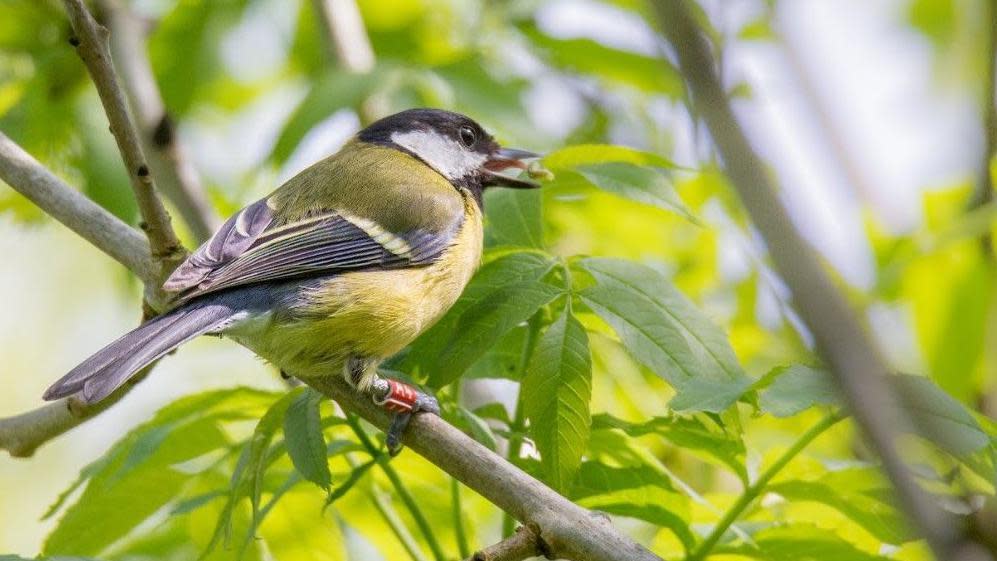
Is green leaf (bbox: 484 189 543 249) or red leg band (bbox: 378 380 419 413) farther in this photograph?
green leaf (bbox: 484 189 543 249)

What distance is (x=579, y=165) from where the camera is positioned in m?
2.85

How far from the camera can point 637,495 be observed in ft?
8.18

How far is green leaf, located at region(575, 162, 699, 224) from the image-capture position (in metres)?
2.70

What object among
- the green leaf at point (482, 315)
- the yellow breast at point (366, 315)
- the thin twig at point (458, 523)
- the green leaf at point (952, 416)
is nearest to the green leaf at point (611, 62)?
the yellow breast at point (366, 315)

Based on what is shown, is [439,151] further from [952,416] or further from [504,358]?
[952,416]

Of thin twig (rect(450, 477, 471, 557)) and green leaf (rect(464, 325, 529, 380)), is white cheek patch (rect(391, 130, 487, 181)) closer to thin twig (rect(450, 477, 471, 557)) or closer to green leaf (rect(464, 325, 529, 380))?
green leaf (rect(464, 325, 529, 380))

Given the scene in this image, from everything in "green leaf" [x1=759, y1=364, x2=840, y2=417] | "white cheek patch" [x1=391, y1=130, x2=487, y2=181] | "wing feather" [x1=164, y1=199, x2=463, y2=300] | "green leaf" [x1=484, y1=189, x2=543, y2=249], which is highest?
"white cheek patch" [x1=391, y1=130, x2=487, y2=181]

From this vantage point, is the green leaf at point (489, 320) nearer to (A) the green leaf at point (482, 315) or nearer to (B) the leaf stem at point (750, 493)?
(A) the green leaf at point (482, 315)

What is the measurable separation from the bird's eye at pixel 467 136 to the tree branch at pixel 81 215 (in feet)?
5.00

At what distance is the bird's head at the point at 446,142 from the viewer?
399 cm

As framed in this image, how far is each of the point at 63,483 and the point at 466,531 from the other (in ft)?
12.8

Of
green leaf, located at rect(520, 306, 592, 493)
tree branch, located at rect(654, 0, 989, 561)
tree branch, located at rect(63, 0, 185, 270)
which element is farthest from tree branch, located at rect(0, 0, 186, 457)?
tree branch, located at rect(654, 0, 989, 561)

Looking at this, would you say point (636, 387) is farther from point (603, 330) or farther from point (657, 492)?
point (657, 492)

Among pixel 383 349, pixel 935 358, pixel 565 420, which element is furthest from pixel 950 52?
pixel 565 420
